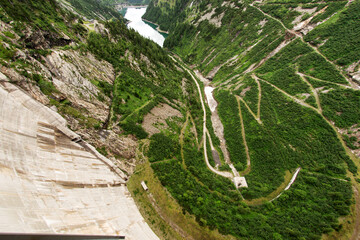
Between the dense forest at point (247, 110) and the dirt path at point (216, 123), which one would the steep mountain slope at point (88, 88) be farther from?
the dirt path at point (216, 123)

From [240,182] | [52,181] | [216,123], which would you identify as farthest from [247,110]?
[52,181]

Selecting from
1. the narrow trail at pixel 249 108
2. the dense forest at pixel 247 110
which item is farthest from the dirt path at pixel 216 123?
the narrow trail at pixel 249 108

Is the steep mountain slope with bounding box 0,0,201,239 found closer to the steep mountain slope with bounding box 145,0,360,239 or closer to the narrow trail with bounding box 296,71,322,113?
the steep mountain slope with bounding box 145,0,360,239

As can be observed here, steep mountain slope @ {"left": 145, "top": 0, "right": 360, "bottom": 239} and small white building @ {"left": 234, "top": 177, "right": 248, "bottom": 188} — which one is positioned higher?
steep mountain slope @ {"left": 145, "top": 0, "right": 360, "bottom": 239}

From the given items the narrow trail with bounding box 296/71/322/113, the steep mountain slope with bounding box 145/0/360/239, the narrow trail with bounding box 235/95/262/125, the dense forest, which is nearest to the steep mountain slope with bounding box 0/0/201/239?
the dense forest

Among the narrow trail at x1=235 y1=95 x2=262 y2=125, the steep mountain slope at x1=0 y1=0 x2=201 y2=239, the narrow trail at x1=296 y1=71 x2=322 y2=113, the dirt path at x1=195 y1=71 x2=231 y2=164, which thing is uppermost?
the narrow trail at x1=296 y1=71 x2=322 y2=113

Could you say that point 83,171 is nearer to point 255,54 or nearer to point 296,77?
point 296,77

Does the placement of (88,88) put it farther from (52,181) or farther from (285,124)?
(285,124)
